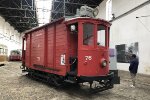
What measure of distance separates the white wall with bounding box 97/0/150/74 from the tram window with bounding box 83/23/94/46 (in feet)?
31.7

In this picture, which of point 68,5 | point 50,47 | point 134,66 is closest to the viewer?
point 50,47

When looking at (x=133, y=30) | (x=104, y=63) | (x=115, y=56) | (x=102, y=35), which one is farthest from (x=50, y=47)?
(x=133, y=30)

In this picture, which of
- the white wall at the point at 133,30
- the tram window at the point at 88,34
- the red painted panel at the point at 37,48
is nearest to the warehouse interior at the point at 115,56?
the white wall at the point at 133,30

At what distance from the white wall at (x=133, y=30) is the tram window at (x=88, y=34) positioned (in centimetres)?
966

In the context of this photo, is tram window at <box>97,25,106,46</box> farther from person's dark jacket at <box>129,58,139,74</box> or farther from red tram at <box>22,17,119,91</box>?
person's dark jacket at <box>129,58,139,74</box>

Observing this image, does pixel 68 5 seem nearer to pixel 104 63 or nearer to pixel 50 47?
pixel 50 47

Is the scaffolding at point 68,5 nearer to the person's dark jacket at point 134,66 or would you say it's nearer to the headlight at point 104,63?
the person's dark jacket at point 134,66

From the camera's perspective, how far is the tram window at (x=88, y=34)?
9500mm

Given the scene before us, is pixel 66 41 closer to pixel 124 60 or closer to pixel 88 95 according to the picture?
pixel 88 95

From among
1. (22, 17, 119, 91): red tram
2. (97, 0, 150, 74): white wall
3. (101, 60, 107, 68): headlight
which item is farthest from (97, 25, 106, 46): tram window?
(97, 0, 150, 74): white wall

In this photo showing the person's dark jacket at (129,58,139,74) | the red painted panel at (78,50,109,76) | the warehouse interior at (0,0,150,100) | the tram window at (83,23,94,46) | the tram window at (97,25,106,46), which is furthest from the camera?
the person's dark jacket at (129,58,139,74)

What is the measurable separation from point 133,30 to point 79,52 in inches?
493

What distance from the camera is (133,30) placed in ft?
68.1

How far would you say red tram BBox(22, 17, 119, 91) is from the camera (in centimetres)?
937
